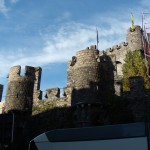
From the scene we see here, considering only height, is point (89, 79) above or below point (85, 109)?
above

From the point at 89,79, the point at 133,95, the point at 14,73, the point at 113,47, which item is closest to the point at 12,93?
the point at 14,73

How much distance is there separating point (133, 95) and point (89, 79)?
255cm

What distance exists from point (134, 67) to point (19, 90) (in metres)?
9.14

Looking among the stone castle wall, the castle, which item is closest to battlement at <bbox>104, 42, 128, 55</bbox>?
the stone castle wall

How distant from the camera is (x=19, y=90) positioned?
20.9 meters

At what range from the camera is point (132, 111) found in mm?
17453

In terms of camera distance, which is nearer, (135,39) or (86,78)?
(86,78)

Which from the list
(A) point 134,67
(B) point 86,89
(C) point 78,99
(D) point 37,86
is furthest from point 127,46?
(C) point 78,99

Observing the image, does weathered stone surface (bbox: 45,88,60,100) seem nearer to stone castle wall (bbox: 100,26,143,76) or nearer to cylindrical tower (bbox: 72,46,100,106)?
cylindrical tower (bbox: 72,46,100,106)

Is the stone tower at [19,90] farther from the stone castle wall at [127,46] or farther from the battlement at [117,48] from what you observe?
the battlement at [117,48]

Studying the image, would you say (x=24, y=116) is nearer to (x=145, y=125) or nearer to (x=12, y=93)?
(x=12, y=93)

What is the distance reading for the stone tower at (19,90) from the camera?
2064 cm

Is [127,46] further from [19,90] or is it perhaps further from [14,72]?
[19,90]

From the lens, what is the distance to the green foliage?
2338 cm
